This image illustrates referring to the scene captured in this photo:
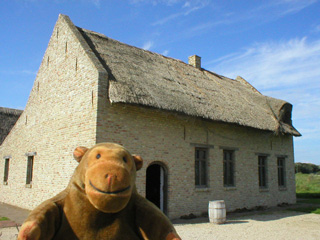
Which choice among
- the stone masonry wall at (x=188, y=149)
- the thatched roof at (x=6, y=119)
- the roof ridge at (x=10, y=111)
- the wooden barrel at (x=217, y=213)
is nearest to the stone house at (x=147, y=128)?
the stone masonry wall at (x=188, y=149)

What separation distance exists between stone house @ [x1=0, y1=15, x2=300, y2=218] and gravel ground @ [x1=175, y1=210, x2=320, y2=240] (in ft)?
4.96

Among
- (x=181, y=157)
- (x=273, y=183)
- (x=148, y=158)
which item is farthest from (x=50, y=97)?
(x=273, y=183)

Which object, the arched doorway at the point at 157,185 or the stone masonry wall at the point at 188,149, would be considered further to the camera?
the arched doorway at the point at 157,185

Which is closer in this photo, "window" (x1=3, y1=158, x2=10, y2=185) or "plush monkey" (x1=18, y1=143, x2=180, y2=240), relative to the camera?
"plush monkey" (x1=18, y1=143, x2=180, y2=240)

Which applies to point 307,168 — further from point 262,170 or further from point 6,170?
point 6,170

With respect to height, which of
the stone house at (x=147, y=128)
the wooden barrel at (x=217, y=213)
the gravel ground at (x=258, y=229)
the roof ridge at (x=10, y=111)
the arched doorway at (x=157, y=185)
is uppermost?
the roof ridge at (x=10, y=111)

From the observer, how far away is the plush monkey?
8.73 ft

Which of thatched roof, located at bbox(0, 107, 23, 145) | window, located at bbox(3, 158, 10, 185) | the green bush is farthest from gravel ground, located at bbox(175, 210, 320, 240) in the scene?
the green bush

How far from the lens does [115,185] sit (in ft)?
8.71

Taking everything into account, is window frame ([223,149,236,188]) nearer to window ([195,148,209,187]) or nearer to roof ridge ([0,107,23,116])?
window ([195,148,209,187])

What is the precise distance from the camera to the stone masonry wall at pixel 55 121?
9547 millimetres

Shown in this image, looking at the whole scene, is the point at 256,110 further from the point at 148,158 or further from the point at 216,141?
the point at 148,158

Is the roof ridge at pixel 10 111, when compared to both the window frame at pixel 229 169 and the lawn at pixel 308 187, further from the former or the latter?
the lawn at pixel 308 187

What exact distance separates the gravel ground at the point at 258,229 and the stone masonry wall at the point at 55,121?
13.3 ft
